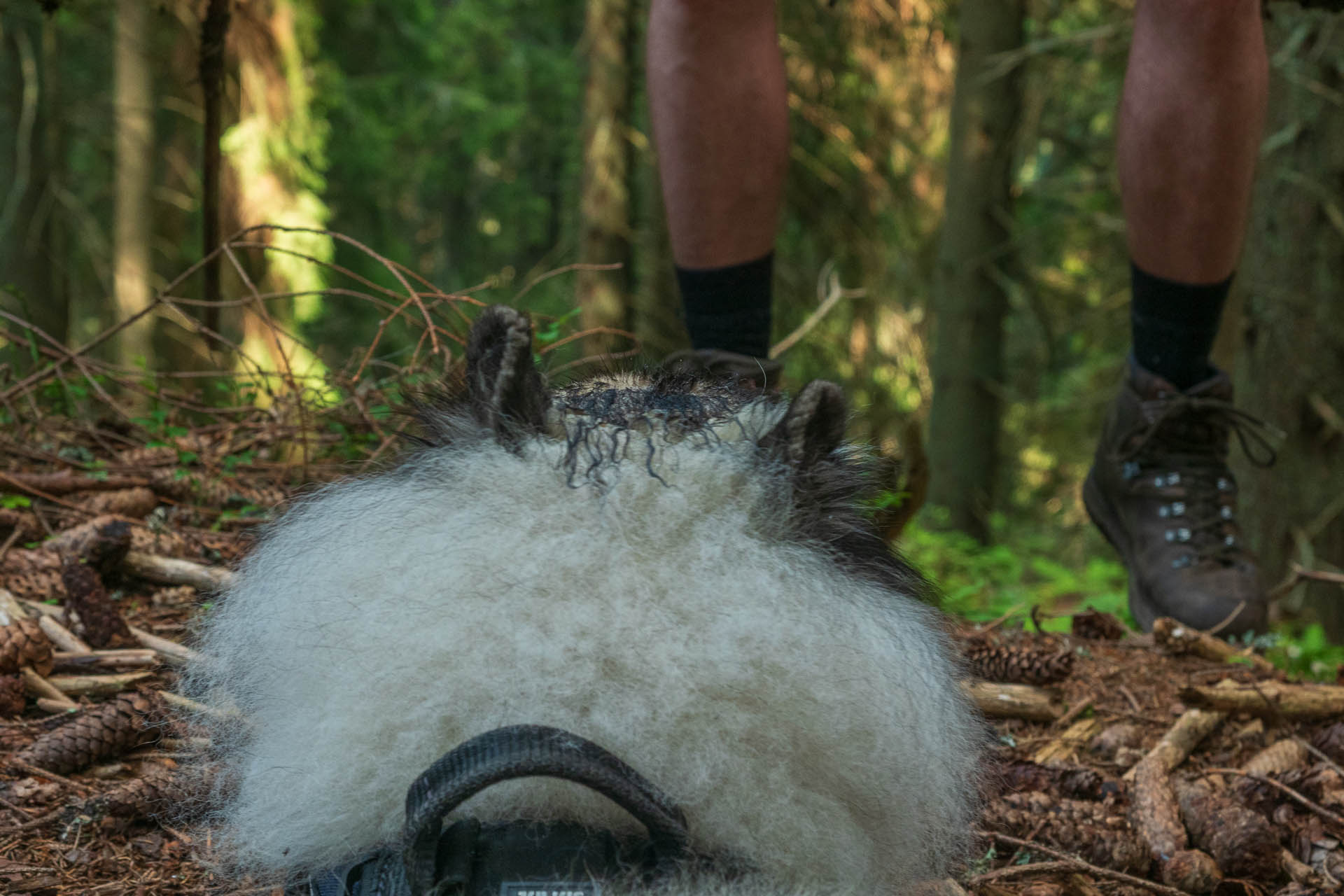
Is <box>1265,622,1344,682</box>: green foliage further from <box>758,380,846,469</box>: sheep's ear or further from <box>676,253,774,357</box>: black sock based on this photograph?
<box>758,380,846,469</box>: sheep's ear

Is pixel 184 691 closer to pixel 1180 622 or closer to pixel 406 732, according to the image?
pixel 406 732

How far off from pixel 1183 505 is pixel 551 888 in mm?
2293

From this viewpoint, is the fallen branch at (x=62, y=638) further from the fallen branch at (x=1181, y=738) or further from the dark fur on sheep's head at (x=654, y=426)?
the fallen branch at (x=1181, y=738)

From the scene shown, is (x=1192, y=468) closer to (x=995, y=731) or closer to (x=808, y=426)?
(x=995, y=731)

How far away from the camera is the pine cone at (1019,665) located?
7.22 feet

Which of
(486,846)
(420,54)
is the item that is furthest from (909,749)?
(420,54)

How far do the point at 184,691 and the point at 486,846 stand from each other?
2.37ft

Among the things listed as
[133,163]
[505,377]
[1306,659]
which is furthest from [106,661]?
[133,163]

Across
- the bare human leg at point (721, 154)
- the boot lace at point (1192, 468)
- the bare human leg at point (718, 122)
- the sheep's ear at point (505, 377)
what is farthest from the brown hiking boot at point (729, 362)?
the sheep's ear at point (505, 377)

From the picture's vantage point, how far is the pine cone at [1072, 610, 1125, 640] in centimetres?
268

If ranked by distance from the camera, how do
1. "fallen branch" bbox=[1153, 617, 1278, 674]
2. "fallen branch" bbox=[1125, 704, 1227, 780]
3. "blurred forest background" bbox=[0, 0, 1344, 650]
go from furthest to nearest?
"blurred forest background" bbox=[0, 0, 1344, 650], "fallen branch" bbox=[1153, 617, 1278, 674], "fallen branch" bbox=[1125, 704, 1227, 780]

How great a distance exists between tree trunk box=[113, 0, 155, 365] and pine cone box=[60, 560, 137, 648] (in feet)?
Answer: 25.3

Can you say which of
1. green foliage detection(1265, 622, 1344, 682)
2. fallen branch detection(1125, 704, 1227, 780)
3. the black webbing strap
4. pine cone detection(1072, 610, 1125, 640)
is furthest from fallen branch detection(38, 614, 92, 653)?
green foliage detection(1265, 622, 1344, 682)

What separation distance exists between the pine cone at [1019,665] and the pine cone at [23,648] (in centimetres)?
170
